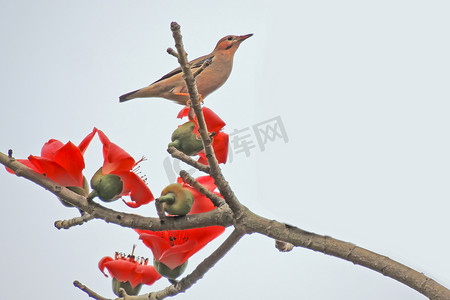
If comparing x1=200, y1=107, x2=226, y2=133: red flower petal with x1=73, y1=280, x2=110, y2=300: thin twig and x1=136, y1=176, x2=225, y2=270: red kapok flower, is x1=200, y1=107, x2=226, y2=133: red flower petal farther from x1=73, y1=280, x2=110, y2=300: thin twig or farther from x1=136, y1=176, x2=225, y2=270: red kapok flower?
x1=73, y1=280, x2=110, y2=300: thin twig

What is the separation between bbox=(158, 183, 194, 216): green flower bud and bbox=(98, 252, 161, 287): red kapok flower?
10 cm

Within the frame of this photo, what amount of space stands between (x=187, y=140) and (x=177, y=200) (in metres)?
0.06

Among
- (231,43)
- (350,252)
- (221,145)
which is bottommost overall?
(350,252)

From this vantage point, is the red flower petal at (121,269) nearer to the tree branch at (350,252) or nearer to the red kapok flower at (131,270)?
the red kapok flower at (131,270)

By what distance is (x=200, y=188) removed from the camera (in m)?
0.36

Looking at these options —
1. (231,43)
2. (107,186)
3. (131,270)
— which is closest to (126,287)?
(131,270)

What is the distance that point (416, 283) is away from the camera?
0.32 m

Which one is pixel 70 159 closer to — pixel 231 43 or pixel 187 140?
pixel 187 140

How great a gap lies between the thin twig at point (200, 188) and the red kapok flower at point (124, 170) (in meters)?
0.04

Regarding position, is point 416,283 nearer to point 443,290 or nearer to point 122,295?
point 443,290

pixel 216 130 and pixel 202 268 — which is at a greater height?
pixel 216 130

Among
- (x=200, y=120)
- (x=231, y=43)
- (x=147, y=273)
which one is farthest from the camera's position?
(x=231, y=43)

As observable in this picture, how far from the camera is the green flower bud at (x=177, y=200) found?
0.34 m

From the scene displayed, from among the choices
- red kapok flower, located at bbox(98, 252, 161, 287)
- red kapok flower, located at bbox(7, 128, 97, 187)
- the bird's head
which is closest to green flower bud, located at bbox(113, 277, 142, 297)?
red kapok flower, located at bbox(98, 252, 161, 287)
